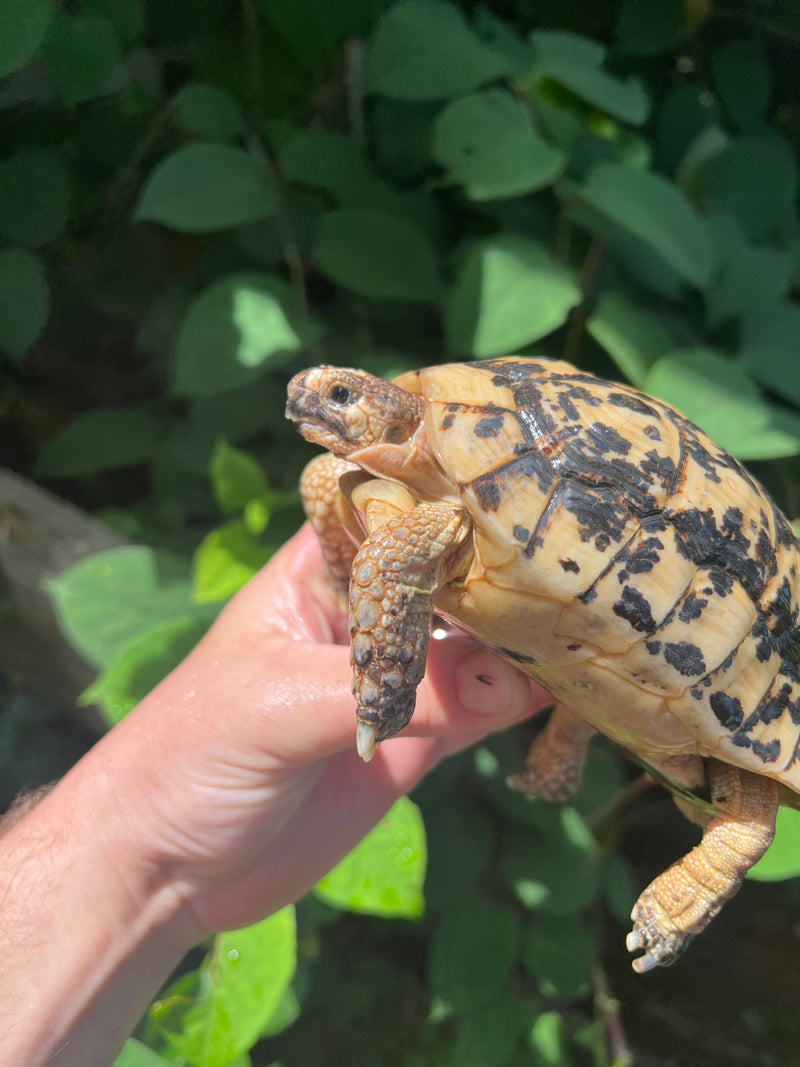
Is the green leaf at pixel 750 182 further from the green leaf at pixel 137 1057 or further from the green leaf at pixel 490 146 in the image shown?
the green leaf at pixel 137 1057

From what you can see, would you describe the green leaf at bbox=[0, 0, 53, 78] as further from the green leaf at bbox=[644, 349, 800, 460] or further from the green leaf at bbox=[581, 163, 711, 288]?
the green leaf at bbox=[644, 349, 800, 460]

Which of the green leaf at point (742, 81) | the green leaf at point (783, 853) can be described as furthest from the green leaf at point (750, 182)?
the green leaf at point (783, 853)

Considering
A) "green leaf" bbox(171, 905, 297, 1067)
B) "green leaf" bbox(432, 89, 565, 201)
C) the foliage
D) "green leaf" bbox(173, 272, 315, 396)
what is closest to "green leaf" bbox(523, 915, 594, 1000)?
the foliage

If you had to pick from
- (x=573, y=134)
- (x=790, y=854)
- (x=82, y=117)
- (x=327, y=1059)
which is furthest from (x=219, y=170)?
(x=327, y=1059)

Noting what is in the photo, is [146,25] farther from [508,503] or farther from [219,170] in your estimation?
[508,503]

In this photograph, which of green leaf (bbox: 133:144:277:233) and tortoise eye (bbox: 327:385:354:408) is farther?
green leaf (bbox: 133:144:277:233)
